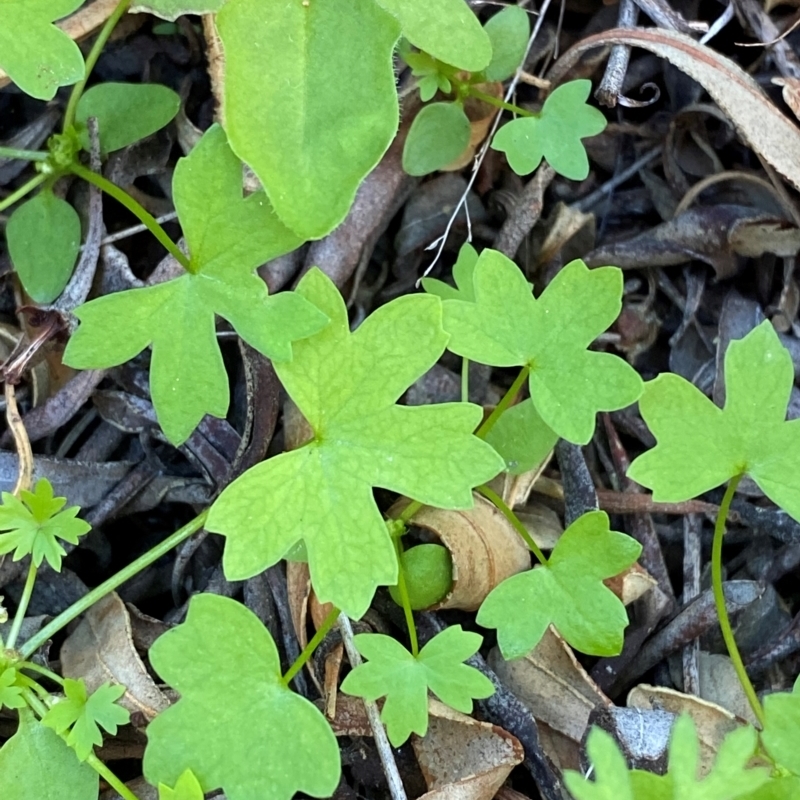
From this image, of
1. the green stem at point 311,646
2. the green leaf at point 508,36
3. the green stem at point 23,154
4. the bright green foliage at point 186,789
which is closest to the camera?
the bright green foliage at point 186,789

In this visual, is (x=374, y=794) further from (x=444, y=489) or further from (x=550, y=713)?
(x=444, y=489)

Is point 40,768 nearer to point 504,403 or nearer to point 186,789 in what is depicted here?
point 186,789

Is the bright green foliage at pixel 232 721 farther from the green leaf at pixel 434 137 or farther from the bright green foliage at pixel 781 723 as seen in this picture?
the green leaf at pixel 434 137

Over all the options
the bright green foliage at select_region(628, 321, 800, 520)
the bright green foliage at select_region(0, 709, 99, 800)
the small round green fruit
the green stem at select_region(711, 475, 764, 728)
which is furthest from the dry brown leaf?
the bright green foliage at select_region(0, 709, 99, 800)

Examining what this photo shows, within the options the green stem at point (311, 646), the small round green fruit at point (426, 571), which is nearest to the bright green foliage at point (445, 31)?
the small round green fruit at point (426, 571)

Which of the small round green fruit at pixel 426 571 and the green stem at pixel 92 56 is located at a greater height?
the green stem at pixel 92 56

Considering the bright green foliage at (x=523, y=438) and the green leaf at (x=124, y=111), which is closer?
the bright green foliage at (x=523, y=438)
